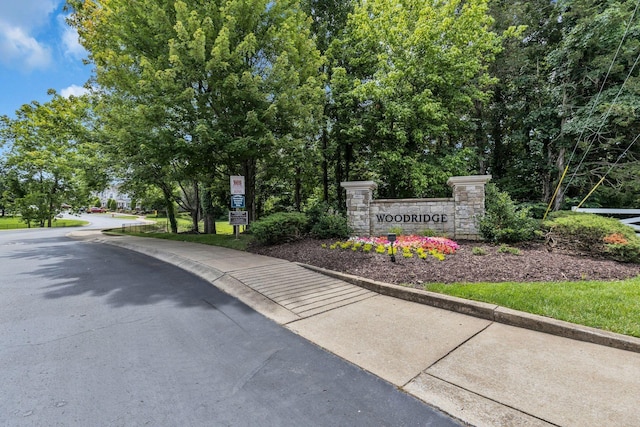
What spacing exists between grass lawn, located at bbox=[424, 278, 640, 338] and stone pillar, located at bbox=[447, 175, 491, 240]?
13.7 feet

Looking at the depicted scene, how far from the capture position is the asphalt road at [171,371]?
2.26m

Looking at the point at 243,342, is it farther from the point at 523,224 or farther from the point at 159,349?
the point at 523,224

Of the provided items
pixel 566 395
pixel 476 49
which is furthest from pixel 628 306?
pixel 476 49

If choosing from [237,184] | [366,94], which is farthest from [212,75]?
[366,94]

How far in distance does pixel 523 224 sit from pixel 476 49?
8.07 m

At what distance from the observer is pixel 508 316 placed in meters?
3.99

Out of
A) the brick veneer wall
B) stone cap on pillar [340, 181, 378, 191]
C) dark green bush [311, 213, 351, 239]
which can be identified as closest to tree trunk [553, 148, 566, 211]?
the brick veneer wall

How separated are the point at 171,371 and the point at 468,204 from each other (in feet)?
30.0

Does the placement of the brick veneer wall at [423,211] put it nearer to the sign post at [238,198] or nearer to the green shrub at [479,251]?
the green shrub at [479,251]

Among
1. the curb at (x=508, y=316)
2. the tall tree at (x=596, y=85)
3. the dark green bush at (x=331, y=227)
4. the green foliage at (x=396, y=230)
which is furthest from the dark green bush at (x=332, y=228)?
the tall tree at (x=596, y=85)

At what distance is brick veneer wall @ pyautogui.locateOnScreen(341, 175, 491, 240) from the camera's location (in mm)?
9148

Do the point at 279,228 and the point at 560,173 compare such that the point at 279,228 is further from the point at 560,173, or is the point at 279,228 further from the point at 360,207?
the point at 560,173

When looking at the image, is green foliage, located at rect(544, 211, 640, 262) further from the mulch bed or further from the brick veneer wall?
the brick veneer wall

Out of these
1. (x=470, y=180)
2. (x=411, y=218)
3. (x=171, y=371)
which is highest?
(x=470, y=180)
